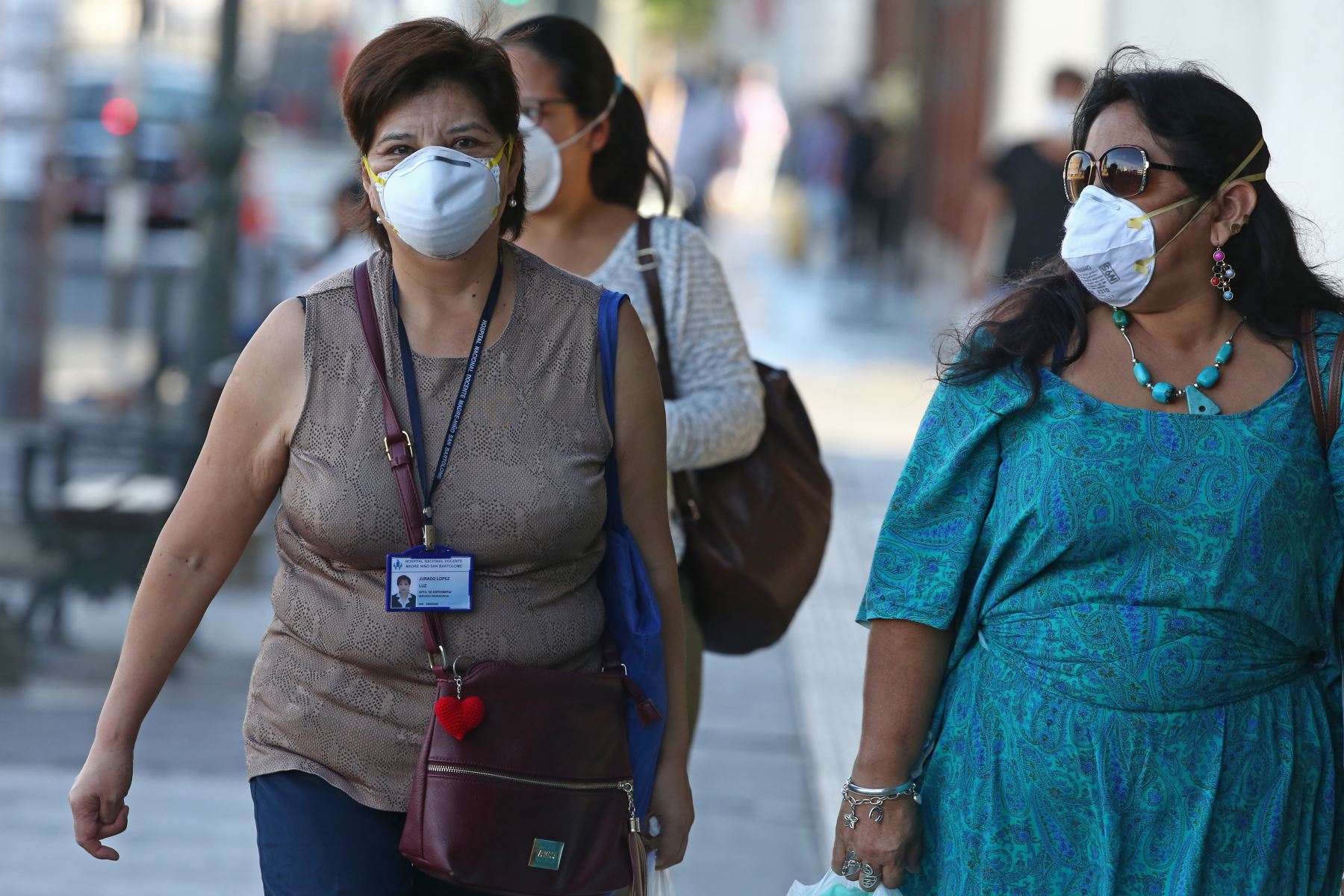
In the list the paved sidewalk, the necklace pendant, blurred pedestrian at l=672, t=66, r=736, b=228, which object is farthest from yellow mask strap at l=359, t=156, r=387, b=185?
blurred pedestrian at l=672, t=66, r=736, b=228

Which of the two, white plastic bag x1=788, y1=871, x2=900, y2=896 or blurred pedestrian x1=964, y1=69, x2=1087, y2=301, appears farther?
blurred pedestrian x1=964, y1=69, x2=1087, y2=301

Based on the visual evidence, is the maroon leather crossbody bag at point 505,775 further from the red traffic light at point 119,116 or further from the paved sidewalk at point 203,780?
the red traffic light at point 119,116

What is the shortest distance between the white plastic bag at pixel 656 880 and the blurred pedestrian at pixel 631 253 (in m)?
0.79

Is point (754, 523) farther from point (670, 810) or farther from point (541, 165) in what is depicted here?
point (670, 810)

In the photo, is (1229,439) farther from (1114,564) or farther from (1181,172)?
(1181,172)

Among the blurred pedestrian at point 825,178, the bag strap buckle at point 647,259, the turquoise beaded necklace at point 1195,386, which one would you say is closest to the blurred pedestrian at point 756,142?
the blurred pedestrian at point 825,178

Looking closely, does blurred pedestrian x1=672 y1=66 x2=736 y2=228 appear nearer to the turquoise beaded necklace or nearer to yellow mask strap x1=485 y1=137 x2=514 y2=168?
yellow mask strap x1=485 y1=137 x2=514 y2=168

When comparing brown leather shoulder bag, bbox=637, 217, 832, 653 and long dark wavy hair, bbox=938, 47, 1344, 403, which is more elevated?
long dark wavy hair, bbox=938, 47, 1344, 403

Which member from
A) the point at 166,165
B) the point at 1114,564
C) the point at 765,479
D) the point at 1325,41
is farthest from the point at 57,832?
the point at 166,165

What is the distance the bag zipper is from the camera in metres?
2.44

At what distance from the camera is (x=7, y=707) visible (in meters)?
6.00

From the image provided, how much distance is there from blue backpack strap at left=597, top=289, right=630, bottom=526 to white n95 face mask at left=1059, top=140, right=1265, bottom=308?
0.69 m

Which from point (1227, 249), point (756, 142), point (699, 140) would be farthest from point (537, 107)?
point (756, 142)

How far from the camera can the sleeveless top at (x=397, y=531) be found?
2486 mm
